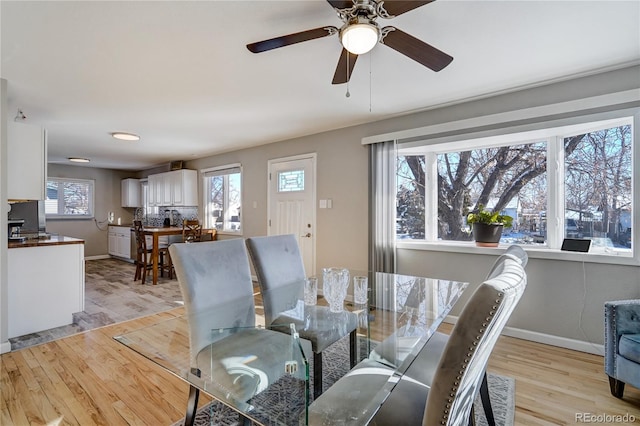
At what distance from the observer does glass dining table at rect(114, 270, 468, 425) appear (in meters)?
1.09

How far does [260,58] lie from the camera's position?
2.23 m

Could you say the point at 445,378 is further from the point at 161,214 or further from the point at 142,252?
Result: the point at 161,214

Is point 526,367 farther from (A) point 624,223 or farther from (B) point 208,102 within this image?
(B) point 208,102

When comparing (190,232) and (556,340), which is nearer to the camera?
(556,340)

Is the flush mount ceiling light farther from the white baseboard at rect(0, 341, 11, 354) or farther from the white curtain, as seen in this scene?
the white baseboard at rect(0, 341, 11, 354)

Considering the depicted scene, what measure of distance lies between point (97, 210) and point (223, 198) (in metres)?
4.03

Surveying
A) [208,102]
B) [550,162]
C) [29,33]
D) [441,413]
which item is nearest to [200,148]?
[208,102]

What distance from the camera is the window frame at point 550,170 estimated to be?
2.32 meters

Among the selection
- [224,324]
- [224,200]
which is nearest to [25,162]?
[224,324]

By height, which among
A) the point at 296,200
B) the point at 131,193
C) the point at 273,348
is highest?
the point at 131,193

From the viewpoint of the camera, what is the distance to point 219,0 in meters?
1.63

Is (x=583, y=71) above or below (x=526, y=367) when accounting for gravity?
above

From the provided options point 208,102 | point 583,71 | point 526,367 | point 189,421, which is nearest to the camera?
point 189,421

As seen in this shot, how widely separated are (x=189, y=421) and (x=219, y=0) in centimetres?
219
